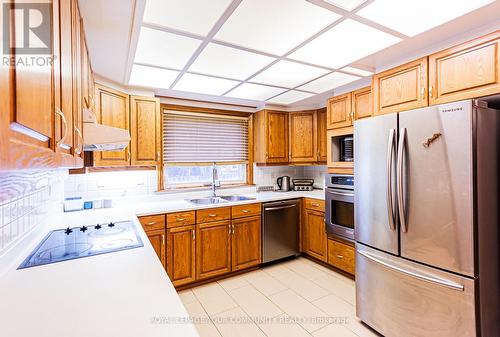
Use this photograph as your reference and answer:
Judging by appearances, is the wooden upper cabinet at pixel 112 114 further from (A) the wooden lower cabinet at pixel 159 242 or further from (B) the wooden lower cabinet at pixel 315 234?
(B) the wooden lower cabinet at pixel 315 234

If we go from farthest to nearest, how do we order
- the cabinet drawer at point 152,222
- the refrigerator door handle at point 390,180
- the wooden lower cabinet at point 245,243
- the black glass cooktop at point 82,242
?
the wooden lower cabinet at point 245,243
the cabinet drawer at point 152,222
the refrigerator door handle at point 390,180
the black glass cooktop at point 82,242

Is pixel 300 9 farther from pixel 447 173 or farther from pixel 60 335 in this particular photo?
pixel 60 335

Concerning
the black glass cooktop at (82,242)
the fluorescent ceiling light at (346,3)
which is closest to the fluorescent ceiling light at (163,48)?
the fluorescent ceiling light at (346,3)

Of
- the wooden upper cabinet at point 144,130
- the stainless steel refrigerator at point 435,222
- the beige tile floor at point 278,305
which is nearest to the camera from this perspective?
the stainless steel refrigerator at point 435,222

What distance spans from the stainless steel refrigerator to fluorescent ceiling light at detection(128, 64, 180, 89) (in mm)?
1897

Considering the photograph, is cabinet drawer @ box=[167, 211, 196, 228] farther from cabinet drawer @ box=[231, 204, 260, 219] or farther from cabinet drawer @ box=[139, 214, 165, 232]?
cabinet drawer @ box=[231, 204, 260, 219]

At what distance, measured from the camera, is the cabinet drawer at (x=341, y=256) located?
2716mm

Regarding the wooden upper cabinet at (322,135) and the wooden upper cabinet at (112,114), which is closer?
the wooden upper cabinet at (112,114)

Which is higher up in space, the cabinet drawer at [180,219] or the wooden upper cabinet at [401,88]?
the wooden upper cabinet at [401,88]

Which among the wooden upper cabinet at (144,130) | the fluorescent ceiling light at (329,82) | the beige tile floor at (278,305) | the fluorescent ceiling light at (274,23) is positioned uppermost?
the fluorescent ceiling light at (329,82)

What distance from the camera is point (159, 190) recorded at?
10.1 ft

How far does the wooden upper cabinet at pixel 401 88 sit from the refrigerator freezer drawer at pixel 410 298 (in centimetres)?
121

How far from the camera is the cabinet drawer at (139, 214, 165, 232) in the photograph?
2.39 metres

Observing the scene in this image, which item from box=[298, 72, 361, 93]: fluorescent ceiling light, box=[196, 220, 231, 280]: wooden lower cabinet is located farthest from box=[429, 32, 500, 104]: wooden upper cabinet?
box=[196, 220, 231, 280]: wooden lower cabinet
